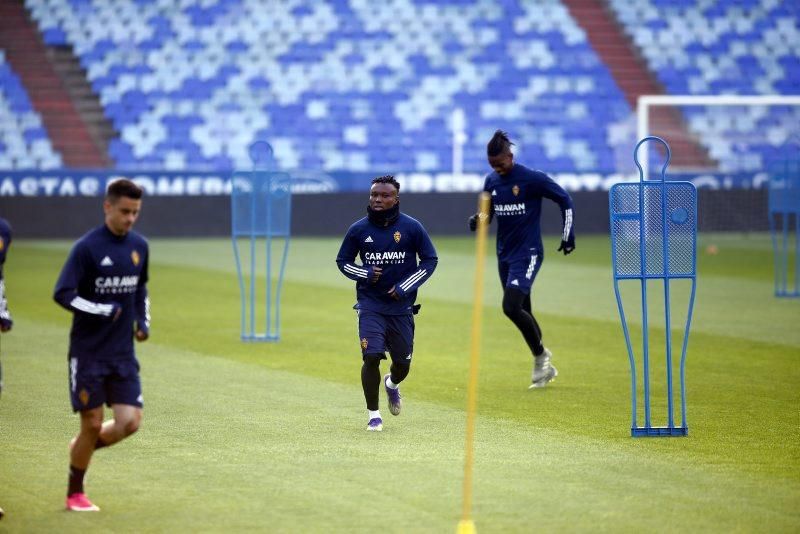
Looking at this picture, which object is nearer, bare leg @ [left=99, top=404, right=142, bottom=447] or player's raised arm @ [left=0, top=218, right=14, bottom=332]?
bare leg @ [left=99, top=404, right=142, bottom=447]

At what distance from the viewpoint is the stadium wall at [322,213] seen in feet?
108

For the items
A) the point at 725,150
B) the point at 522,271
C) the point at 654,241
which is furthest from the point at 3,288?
the point at 725,150

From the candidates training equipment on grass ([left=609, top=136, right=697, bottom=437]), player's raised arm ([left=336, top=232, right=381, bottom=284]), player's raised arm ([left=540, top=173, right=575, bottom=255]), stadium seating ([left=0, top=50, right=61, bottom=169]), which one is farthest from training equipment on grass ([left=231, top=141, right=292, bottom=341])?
stadium seating ([left=0, top=50, right=61, bottom=169])

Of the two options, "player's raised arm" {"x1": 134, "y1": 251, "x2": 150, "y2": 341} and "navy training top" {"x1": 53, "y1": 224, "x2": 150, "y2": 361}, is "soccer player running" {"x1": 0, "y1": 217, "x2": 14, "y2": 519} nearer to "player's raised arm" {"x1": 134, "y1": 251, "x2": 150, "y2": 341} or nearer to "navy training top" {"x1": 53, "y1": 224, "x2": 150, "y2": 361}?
"navy training top" {"x1": 53, "y1": 224, "x2": 150, "y2": 361}

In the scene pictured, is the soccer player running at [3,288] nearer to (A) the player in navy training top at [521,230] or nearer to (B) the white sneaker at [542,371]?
(A) the player in navy training top at [521,230]

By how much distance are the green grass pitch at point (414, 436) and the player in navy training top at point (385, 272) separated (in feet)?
1.89

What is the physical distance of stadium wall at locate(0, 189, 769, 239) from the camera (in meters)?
32.9

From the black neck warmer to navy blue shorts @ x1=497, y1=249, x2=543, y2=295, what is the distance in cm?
240

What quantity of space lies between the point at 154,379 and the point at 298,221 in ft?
69.8

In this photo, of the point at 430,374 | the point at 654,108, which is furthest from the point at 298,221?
the point at 430,374

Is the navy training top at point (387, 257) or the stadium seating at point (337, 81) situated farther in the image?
the stadium seating at point (337, 81)

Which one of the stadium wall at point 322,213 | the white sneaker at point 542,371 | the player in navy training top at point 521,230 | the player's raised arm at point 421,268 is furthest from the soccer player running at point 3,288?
the stadium wall at point 322,213

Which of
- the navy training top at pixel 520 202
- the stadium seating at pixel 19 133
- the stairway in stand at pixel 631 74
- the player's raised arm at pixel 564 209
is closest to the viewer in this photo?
the player's raised arm at pixel 564 209

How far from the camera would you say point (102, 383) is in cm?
764
